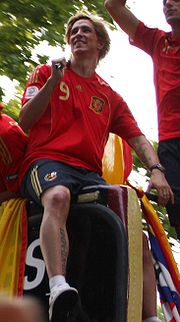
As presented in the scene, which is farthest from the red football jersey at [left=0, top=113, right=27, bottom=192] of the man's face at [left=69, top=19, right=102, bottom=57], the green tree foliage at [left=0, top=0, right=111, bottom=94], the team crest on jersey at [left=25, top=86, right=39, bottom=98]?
the green tree foliage at [left=0, top=0, right=111, bottom=94]

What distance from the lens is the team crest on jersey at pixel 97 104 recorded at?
8.56ft

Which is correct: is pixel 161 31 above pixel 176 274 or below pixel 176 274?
above

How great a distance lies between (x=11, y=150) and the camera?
238 cm

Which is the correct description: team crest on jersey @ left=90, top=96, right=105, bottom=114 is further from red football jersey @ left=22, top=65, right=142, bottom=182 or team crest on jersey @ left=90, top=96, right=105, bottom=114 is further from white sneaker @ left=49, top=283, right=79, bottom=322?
white sneaker @ left=49, top=283, right=79, bottom=322

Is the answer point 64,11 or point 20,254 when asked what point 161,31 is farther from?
point 64,11

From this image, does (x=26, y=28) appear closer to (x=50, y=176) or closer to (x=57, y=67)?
(x=57, y=67)

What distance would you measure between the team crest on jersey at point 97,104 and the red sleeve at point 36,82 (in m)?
0.25

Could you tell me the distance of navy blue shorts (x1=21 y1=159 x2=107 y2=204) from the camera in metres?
2.17

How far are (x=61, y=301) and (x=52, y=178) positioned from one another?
21.8 inches

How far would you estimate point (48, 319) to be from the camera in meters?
1.96

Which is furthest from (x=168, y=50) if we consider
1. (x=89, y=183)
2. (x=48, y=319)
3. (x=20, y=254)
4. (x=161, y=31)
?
(x=48, y=319)

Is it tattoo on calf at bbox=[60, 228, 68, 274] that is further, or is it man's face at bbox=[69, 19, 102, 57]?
man's face at bbox=[69, 19, 102, 57]

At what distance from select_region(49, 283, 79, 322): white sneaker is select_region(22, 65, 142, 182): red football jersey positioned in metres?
0.67

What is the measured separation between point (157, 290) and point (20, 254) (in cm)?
62
